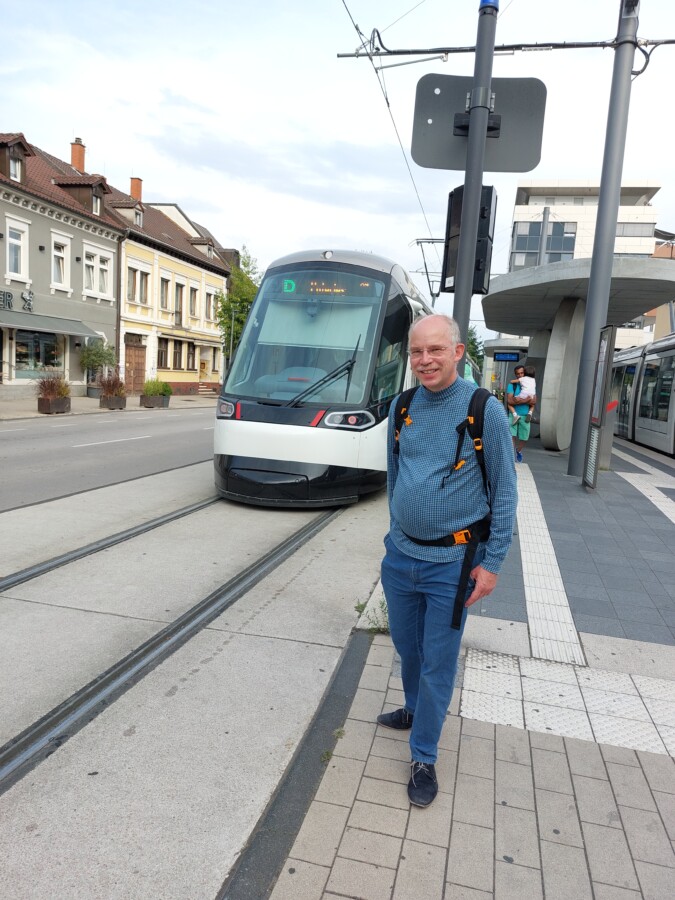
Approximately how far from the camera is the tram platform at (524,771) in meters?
2.31

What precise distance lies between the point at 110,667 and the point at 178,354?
41.0 metres

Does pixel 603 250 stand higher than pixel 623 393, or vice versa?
pixel 603 250

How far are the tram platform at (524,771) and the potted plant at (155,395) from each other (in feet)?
89.7

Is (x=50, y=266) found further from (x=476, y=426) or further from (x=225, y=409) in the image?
(x=476, y=426)

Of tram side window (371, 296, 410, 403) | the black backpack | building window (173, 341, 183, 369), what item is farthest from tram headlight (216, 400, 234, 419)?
building window (173, 341, 183, 369)

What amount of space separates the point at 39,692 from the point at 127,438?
13.2 metres

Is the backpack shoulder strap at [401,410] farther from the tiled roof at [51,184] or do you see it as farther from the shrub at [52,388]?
the tiled roof at [51,184]

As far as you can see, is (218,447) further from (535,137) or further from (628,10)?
(628,10)

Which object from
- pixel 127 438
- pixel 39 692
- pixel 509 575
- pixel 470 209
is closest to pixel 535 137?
pixel 470 209

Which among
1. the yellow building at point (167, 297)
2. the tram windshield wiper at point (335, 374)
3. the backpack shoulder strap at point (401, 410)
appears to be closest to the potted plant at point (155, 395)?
the yellow building at point (167, 297)

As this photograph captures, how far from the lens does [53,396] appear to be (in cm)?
2409

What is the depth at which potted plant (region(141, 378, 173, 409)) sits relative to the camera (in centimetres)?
3077

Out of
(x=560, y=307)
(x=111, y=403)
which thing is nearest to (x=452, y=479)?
(x=560, y=307)

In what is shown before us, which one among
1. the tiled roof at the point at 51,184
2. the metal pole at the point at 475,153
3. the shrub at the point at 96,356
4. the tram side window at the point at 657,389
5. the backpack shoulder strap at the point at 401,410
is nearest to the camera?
the backpack shoulder strap at the point at 401,410
